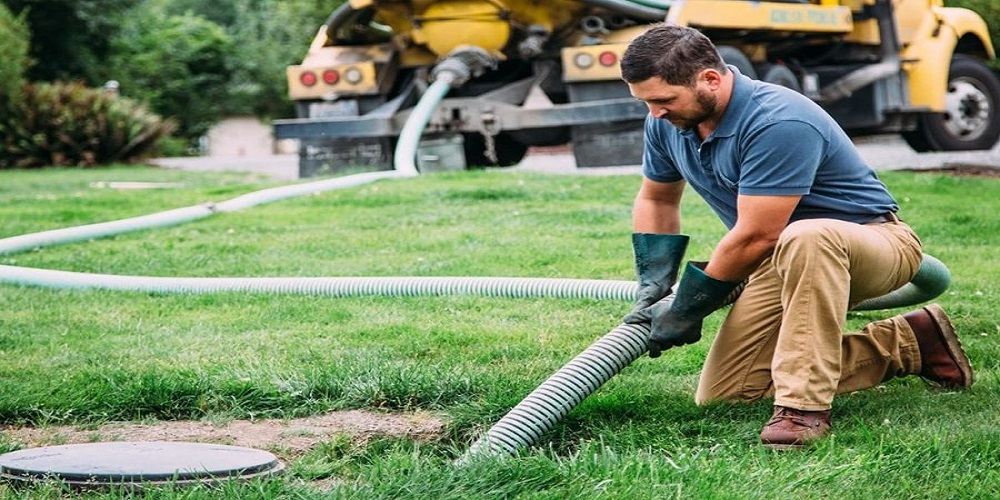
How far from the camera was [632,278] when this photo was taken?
636 centimetres

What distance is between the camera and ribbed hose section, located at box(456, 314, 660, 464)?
359cm

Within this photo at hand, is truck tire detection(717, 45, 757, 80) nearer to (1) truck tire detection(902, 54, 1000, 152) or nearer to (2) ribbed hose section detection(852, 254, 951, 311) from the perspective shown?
(1) truck tire detection(902, 54, 1000, 152)

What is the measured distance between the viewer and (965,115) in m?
13.5

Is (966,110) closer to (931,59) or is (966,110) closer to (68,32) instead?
(931,59)

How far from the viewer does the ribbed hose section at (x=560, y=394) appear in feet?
11.8

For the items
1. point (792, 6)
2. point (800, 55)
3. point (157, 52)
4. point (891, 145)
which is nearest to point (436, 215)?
point (792, 6)

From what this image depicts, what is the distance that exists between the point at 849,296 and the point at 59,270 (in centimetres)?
432

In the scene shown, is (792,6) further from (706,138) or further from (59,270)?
(706,138)

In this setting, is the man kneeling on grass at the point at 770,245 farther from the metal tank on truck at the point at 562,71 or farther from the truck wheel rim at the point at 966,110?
the truck wheel rim at the point at 966,110

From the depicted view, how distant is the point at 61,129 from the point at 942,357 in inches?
671

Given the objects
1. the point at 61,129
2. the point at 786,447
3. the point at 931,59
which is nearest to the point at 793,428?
the point at 786,447

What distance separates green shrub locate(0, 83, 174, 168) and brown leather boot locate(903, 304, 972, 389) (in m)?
16.7

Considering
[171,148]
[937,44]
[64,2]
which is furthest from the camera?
[171,148]

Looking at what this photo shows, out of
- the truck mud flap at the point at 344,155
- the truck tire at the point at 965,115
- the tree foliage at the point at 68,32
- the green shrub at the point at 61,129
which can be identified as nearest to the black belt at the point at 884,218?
the truck mud flap at the point at 344,155
